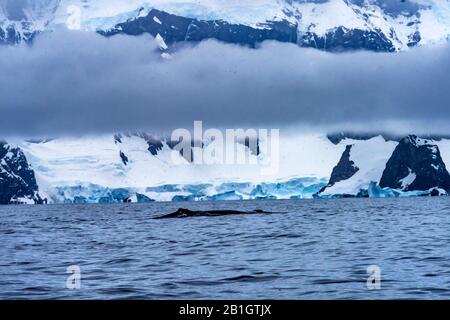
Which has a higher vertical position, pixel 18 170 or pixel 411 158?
pixel 411 158

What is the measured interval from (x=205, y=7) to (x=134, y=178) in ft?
18.1

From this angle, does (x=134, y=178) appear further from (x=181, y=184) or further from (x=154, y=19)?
(x=154, y=19)

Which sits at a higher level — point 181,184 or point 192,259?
point 181,184

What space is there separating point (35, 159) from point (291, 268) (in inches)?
239

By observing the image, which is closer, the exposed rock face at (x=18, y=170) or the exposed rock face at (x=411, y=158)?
the exposed rock face at (x=411, y=158)

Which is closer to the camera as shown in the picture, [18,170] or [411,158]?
[18,170]

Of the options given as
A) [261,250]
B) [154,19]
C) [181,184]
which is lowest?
[261,250]

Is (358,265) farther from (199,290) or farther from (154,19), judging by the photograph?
(154,19)

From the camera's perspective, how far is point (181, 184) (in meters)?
12.7

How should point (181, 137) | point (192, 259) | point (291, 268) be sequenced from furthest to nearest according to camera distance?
1. point (192, 259)
2. point (291, 268)
3. point (181, 137)

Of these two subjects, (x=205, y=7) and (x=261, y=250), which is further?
(x=261, y=250)

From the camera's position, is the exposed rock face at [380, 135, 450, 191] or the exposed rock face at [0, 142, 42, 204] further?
the exposed rock face at [0, 142, 42, 204]
